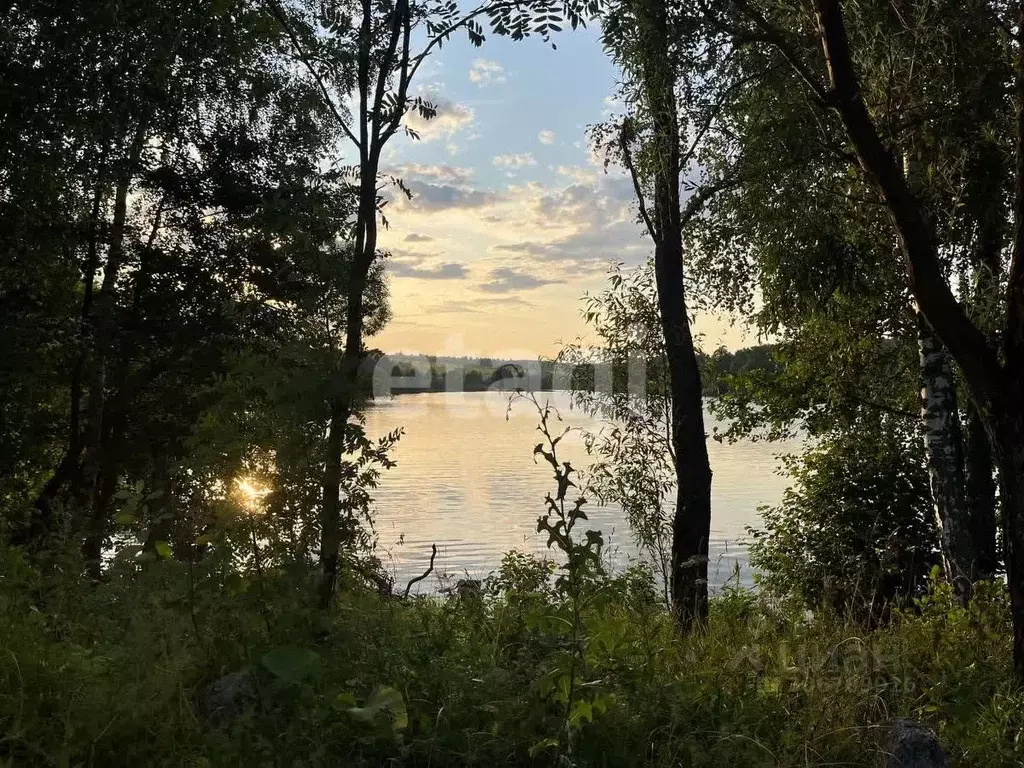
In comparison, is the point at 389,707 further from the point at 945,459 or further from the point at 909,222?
the point at 945,459

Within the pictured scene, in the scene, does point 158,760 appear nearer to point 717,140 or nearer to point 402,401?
point 717,140

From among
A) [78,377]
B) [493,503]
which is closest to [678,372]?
[78,377]

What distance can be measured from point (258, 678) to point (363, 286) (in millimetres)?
1959

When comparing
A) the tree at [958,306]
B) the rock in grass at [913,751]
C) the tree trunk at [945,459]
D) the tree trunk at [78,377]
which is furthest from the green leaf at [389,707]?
the tree trunk at [78,377]

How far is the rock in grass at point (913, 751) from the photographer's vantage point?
3836 millimetres

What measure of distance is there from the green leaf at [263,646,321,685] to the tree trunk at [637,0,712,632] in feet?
21.9

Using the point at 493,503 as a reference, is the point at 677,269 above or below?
above

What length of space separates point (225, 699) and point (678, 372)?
751cm

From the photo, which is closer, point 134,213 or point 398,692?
point 398,692

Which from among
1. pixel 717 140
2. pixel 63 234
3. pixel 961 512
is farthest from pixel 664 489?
pixel 63 234

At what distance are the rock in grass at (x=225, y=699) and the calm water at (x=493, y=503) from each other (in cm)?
235

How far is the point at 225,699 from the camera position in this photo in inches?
140

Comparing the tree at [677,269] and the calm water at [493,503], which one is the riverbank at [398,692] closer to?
the calm water at [493,503]

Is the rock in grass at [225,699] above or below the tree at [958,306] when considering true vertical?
below
